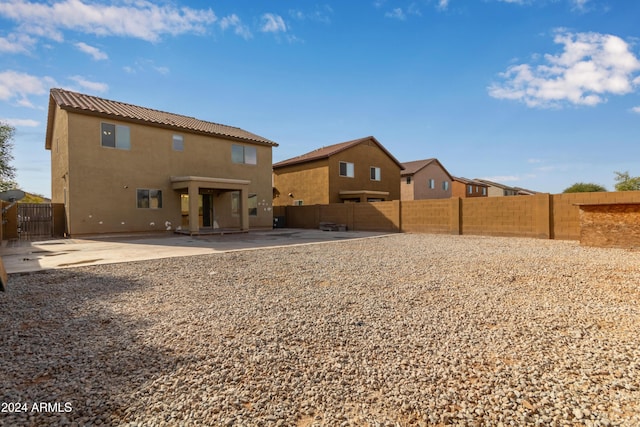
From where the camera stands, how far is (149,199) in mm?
16453

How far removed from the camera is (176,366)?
2.92 m

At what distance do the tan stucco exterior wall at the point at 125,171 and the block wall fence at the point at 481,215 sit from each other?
322 inches

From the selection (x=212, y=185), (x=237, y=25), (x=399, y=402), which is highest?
(x=237, y=25)

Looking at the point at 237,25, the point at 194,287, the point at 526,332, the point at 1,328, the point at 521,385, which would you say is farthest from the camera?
the point at 237,25

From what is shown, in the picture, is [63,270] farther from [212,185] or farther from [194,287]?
[212,185]

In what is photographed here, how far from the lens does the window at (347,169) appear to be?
25.9 metres

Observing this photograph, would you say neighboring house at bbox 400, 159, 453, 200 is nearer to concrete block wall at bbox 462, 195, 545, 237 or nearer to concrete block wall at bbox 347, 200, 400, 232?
concrete block wall at bbox 347, 200, 400, 232

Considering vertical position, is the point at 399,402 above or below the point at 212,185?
below

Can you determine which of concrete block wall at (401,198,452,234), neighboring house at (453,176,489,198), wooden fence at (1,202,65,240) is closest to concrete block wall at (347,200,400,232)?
concrete block wall at (401,198,452,234)

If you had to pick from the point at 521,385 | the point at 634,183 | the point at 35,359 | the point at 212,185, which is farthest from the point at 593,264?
the point at 634,183

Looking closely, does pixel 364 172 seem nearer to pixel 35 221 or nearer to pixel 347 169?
pixel 347 169

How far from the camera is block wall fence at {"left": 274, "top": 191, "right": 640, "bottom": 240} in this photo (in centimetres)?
1309

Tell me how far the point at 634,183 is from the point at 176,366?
4588cm

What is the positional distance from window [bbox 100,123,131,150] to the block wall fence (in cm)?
1249
